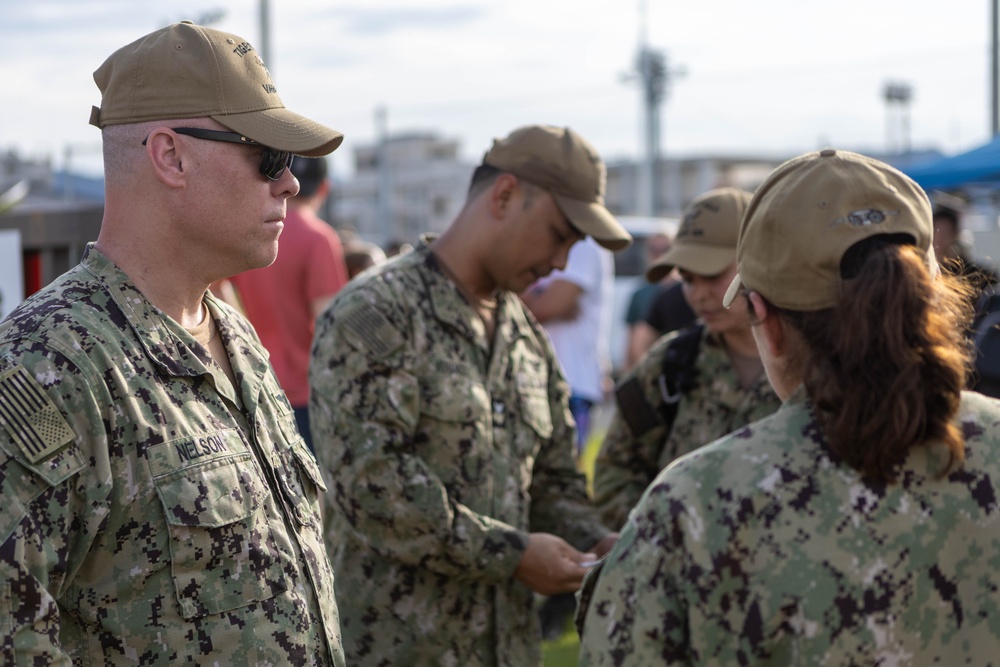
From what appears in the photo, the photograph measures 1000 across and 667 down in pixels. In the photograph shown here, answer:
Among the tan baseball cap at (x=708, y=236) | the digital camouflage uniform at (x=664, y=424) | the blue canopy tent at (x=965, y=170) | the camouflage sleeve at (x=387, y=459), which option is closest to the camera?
the camouflage sleeve at (x=387, y=459)

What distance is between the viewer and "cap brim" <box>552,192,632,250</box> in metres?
3.32

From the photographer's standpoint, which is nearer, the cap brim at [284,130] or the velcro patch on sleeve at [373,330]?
the cap brim at [284,130]

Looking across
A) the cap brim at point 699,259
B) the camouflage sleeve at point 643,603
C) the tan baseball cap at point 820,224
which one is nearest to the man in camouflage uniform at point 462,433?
the cap brim at point 699,259

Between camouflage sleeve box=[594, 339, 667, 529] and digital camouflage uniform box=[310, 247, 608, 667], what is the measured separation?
329mm

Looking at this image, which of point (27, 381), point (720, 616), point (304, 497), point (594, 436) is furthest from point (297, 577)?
point (594, 436)

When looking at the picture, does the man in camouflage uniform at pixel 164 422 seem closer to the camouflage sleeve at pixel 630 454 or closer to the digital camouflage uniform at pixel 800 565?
the digital camouflage uniform at pixel 800 565

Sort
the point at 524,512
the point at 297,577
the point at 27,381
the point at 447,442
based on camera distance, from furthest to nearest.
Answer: the point at 524,512, the point at 447,442, the point at 297,577, the point at 27,381

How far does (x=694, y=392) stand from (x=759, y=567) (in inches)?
78.1

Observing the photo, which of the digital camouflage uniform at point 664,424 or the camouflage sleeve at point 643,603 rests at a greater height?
the camouflage sleeve at point 643,603

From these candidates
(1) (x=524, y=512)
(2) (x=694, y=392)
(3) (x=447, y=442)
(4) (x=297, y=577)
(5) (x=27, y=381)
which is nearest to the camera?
(5) (x=27, y=381)

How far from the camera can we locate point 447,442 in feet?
10.2

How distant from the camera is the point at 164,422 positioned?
195 centimetres

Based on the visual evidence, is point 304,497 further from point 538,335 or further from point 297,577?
point 538,335

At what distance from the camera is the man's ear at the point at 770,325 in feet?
5.62
